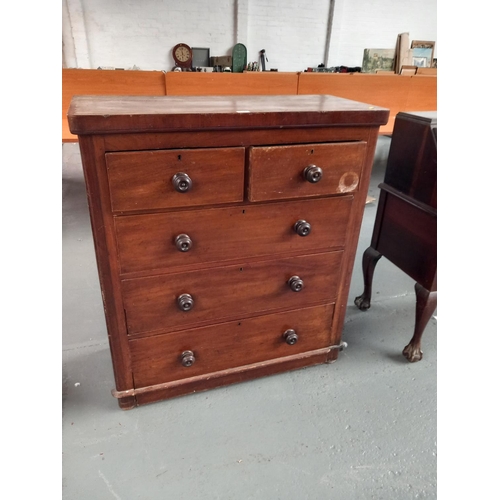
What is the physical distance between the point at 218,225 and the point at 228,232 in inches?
1.8

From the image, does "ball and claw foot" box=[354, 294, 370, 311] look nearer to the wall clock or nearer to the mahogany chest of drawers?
the mahogany chest of drawers

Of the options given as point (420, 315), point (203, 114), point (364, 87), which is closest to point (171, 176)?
point (203, 114)

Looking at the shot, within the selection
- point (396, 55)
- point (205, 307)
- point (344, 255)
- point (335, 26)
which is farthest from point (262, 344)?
point (335, 26)

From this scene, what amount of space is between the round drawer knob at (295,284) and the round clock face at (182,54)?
6.36 m

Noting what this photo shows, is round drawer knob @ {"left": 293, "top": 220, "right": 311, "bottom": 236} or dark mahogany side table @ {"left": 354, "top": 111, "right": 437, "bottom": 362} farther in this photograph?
dark mahogany side table @ {"left": 354, "top": 111, "right": 437, "bottom": 362}

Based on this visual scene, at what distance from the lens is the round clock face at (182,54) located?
6648 mm

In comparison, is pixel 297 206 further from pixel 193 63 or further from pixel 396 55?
pixel 193 63

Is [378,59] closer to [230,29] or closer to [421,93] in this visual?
[421,93]

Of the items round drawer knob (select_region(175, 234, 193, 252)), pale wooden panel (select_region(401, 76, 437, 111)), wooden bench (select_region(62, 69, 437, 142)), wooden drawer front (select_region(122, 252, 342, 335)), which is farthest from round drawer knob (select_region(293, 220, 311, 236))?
pale wooden panel (select_region(401, 76, 437, 111))

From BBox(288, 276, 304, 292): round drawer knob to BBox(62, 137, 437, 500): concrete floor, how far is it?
47 cm

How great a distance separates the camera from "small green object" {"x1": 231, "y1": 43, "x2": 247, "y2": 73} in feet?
21.5

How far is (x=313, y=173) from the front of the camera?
1228 mm

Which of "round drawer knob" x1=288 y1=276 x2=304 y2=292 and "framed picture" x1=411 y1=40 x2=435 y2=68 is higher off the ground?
"framed picture" x1=411 y1=40 x2=435 y2=68

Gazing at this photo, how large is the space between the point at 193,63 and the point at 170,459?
681cm
